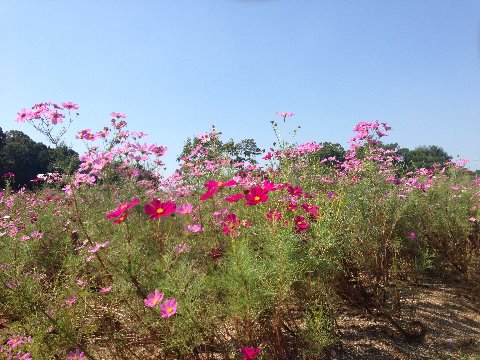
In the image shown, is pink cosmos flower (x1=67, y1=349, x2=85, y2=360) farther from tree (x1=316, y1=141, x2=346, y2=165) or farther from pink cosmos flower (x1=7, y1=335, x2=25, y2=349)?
tree (x1=316, y1=141, x2=346, y2=165)

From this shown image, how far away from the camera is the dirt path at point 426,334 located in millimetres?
2203

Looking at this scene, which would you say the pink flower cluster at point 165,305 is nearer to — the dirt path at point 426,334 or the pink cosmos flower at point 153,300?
the pink cosmos flower at point 153,300

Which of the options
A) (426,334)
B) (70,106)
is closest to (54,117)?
(70,106)

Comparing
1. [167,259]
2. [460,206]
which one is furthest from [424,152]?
[167,259]

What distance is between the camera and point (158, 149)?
2.97 metres

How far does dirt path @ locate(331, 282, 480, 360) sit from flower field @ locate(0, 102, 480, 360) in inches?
3.8

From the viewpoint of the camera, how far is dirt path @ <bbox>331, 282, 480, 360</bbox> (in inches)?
86.7

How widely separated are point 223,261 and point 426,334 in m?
1.42

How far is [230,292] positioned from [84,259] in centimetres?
123

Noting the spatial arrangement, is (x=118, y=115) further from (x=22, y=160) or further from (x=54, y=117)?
(x=22, y=160)

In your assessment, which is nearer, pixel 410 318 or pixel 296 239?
pixel 296 239

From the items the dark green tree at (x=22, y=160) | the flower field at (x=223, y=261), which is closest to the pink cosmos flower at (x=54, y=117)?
the flower field at (x=223, y=261)

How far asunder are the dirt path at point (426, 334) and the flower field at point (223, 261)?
96 mm

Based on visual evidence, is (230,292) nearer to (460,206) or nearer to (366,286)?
(366,286)
